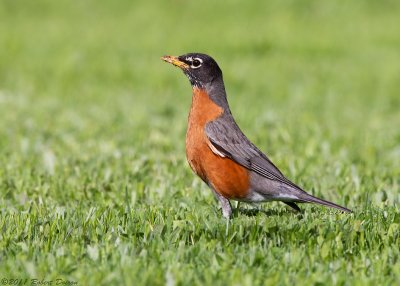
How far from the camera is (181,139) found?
1185cm

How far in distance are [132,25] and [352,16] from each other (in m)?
7.23

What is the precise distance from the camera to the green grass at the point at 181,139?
540cm

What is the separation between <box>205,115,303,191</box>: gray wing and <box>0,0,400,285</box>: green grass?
1.15 ft

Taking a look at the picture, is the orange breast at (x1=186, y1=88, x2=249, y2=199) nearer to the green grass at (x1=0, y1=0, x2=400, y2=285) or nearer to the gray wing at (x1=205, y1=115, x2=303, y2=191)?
the gray wing at (x1=205, y1=115, x2=303, y2=191)

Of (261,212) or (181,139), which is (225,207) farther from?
(181,139)

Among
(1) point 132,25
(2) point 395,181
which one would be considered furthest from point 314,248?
(1) point 132,25

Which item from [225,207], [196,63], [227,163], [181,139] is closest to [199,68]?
[196,63]

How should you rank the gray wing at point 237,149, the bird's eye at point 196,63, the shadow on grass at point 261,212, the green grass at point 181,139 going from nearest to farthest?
the green grass at point 181,139
the shadow on grass at point 261,212
the gray wing at point 237,149
the bird's eye at point 196,63

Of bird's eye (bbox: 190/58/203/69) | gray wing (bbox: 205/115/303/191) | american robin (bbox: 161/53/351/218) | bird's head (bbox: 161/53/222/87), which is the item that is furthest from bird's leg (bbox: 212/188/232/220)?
bird's eye (bbox: 190/58/203/69)

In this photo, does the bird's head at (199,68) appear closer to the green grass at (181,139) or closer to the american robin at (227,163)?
the american robin at (227,163)

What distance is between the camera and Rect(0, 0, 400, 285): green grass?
17.7 feet

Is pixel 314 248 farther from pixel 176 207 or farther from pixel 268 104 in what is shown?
pixel 268 104

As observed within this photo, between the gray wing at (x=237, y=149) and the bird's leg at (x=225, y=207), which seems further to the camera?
the gray wing at (x=237, y=149)

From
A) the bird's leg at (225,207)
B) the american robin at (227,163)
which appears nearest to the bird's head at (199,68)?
the american robin at (227,163)
